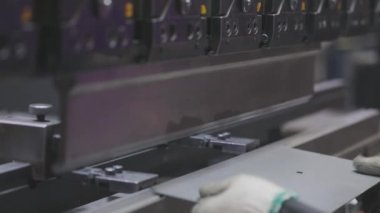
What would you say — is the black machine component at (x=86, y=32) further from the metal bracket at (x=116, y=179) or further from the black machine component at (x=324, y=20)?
the black machine component at (x=324, y=20)

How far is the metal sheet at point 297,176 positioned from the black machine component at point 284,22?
43 cm

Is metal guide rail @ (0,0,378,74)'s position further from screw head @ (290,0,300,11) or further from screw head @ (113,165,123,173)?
screw head @ (113,165,123,173)

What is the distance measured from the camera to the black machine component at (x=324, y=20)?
6.33 feet

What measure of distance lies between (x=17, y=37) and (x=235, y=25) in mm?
709

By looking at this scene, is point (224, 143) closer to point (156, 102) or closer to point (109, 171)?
point (156, 102)

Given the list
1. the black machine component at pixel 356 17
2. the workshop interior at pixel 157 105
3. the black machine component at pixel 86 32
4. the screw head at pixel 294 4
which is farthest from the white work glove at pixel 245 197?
the black machine component at pixel 356 17

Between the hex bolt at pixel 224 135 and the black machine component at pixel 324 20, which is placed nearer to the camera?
the black machine component at pixel 324 20

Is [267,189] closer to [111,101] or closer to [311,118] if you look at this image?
[111,101]

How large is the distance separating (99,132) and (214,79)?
0.64 meters

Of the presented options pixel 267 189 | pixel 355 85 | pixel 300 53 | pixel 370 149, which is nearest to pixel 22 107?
pixel 267 189

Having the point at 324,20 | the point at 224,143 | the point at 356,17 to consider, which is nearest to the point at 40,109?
the point at 224,143

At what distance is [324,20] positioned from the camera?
6.64 feet

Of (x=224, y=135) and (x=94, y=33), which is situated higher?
(x=94, y=33)

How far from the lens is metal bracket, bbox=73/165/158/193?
1683 mm
